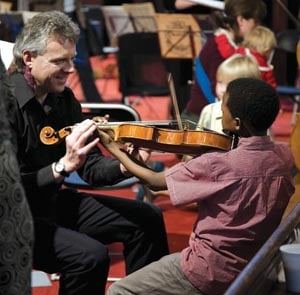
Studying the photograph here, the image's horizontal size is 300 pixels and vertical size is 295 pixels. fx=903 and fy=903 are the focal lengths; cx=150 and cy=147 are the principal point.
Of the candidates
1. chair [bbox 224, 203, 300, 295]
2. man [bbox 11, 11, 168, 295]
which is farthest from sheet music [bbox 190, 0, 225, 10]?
chair [bbox 224, 203, 300, 295]

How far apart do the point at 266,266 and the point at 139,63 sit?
535 cm

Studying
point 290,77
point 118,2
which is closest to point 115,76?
point 118,2

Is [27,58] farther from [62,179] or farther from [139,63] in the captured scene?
[139,63]

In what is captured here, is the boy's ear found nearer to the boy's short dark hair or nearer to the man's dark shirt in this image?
the boy's short dark hair

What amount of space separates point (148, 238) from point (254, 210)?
613 millimetres

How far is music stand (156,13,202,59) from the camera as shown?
7.16m

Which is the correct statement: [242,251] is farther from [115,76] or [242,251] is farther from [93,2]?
[93,2]

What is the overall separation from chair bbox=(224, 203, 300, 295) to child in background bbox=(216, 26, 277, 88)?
280 cm

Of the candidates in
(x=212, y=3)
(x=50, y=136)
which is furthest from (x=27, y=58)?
(x=212, y=3)

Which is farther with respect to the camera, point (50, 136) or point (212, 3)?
point (212, 3)

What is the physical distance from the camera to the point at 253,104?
2.92m

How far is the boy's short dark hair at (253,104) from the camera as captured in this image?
2.92 m

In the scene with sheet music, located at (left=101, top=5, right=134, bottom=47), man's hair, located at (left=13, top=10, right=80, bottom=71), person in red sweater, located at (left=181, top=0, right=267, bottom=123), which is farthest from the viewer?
sheet music, located at (left=101, top=5, right=134, bottom=47)

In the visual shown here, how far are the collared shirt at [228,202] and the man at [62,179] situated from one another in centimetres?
35
